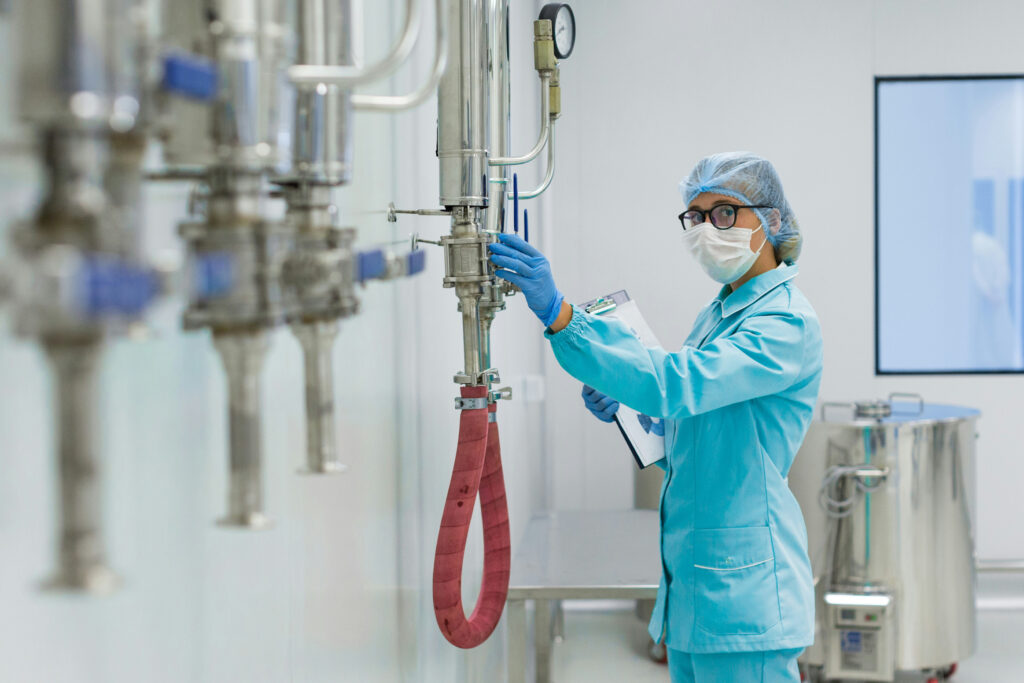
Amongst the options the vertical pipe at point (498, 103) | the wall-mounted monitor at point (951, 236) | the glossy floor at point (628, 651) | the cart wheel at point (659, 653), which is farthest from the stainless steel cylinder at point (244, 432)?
the wall-mounted monitor at point (951, 236)

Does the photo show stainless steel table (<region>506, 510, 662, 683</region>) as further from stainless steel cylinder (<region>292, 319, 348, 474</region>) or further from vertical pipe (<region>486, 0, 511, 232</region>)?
stainless steel cylinder (<region>292, 319, 348, 474</region>)

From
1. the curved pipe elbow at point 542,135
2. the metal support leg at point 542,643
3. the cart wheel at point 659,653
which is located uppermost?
the curved pipe elbow at point 542,135

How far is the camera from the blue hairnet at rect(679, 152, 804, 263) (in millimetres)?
1524

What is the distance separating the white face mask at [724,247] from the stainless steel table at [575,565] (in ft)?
2.32

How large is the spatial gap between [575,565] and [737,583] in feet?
2.18

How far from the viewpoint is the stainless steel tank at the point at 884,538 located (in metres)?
2.64

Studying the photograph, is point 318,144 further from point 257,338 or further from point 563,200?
point 563,200

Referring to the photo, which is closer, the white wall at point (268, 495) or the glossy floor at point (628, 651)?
the white wall at point (268, 495)

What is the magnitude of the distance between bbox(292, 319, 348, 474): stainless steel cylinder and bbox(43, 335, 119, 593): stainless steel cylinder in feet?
0.56

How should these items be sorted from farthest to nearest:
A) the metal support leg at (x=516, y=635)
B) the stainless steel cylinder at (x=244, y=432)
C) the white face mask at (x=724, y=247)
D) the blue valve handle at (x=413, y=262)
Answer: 1. the metal support leg at (x=516, y=635)
2. the white face mask at (x=724, y=247)
3. the blue valve handle at (x=413, y=262)
4. the stainless steel cylinder at (x=244, y=432)

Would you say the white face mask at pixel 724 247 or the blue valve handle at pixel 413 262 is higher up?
the white face mask at pixel 724 247

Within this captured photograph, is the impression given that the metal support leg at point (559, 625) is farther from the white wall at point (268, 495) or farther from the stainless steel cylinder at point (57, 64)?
the stainless steel cylinder at point (57, 64)

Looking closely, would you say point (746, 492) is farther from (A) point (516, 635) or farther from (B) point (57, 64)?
(B) point (57, 64)

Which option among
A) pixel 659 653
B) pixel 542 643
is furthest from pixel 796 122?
pixel 542 643
